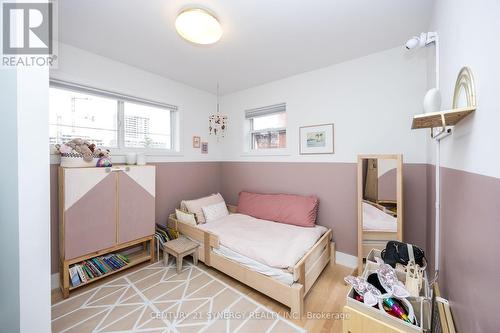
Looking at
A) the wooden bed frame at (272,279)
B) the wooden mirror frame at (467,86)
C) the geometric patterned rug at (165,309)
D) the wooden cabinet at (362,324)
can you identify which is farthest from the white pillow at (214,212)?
the wooden mirror frame at (467,86)

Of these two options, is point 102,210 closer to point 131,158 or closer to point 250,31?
point 131,158

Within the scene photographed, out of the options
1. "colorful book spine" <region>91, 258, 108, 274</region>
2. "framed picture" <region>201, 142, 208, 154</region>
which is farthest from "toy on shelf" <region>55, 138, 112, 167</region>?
"framed picture" <region>201, 142, 208, 154</region>

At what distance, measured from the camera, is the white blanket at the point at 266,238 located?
1.88m

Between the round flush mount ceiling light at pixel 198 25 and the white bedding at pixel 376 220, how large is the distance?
2.29 metres

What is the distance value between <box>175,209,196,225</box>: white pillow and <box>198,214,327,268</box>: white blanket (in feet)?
0.41

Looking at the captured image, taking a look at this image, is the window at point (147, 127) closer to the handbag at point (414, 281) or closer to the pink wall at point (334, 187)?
the pink wall at point (334, 187)

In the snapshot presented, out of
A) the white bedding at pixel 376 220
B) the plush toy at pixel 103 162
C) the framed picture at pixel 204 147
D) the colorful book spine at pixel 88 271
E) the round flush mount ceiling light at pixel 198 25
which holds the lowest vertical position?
the colorful book spine at pixel 88 271

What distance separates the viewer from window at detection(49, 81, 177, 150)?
2.18 m

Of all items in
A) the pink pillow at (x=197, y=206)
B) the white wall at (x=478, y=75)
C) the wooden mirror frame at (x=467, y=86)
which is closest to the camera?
the white wall at (x=478, y=75)

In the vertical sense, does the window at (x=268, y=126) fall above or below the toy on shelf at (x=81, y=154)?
above

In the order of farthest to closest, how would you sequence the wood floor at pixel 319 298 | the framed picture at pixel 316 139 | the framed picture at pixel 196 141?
the framed picture at pixel 196 141 → the framed picture at pixel 316 139 → the wood floor at pixel 319 298

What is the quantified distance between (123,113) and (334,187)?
9.69 feet

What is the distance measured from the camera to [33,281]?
3.23 feet

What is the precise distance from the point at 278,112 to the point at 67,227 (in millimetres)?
2940
